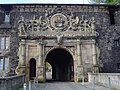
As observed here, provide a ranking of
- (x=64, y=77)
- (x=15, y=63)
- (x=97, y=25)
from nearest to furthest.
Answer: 1. (x=15, y=63)
2. (x=97, y=25)
3. (x=64, y=77)

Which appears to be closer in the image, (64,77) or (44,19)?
(44,19)

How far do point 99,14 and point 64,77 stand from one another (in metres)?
10.2

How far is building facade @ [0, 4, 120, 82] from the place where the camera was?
19.1 meters

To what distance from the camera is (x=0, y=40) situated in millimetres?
19422

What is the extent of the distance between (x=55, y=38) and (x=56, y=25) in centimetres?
128

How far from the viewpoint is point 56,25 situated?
1970cm

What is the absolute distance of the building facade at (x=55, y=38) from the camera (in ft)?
62.5

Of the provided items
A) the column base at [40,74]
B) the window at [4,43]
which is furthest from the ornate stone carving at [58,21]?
the window at [4,43]

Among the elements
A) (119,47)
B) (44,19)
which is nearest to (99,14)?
(119,47)

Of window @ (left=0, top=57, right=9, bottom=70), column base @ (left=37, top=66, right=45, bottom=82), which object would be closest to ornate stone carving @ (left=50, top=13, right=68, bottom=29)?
column base @ (left=37, top=66, right=45, bottom=82)

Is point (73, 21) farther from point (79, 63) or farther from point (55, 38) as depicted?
point (79, 63)

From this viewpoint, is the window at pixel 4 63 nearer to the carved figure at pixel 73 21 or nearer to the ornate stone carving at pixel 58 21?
the ornate stone carving at pixel 58 21

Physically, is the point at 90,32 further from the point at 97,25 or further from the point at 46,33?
the point at 46,33

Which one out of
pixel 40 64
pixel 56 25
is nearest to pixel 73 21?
pixel 56 25
